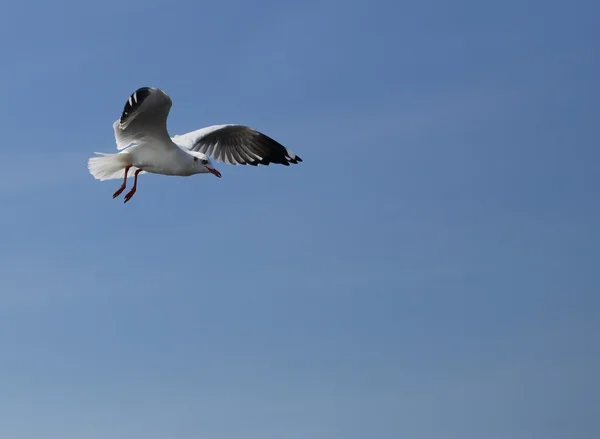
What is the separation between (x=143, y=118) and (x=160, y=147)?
57cm

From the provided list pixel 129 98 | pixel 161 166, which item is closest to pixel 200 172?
pixel 161 166

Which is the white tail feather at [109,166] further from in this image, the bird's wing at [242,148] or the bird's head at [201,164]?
the bird's wing at [242,148]

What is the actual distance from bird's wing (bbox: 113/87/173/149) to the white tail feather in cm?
26

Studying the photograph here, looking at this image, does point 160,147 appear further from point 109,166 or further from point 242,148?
point 242,148

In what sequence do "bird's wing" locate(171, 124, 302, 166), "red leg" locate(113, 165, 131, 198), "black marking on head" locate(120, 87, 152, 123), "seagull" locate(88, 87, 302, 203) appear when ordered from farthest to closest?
1. "bird's wing" locate(171, 124, 302, 166)
2. "red leg" locate(113, 165, 131, 198)
3. "seagull" locate(88, 87, 302, 203)
4. "black marking on head" locate(120, 87, 152, 123)

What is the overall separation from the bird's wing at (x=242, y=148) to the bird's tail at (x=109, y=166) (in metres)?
1.32

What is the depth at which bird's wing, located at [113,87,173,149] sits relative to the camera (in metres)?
14.1

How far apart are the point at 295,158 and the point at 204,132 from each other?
58.2 inches

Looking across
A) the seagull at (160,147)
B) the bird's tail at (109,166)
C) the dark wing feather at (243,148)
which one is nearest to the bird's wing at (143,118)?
the seagull at (160,147)

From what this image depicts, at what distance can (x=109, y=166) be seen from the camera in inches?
609

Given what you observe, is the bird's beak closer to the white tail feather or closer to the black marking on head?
the white tail feather

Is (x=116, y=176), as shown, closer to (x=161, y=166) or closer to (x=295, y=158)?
(x=161, y=166)

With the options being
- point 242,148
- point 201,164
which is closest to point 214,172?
point 201,164

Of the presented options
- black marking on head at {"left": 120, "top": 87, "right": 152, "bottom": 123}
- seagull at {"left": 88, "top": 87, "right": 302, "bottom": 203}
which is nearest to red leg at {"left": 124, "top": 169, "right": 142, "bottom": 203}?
seagull at {"left": 88, "top": 87, "right": 302, "bottom": 203}
